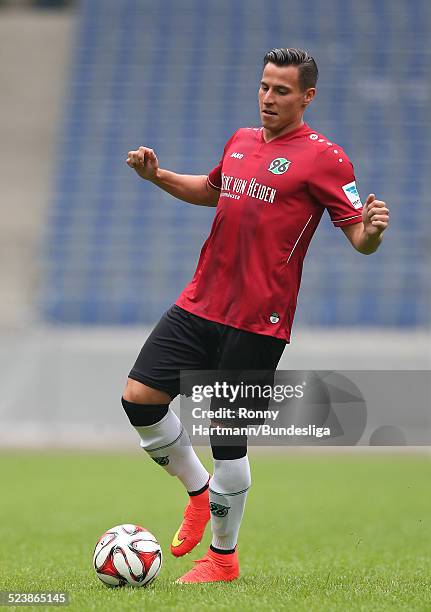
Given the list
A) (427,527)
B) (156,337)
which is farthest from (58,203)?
(156,337)

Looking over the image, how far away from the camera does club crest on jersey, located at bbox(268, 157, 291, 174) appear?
14.9 feet

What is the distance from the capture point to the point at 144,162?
4.90m

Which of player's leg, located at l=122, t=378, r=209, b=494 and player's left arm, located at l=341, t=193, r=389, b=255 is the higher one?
player's left arm, located at l=341, t=193, r=389, b=255

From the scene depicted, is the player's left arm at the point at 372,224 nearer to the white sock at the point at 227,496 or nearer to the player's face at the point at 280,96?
the player's face at the point at 280,96

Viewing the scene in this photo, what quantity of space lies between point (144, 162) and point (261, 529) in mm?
3281

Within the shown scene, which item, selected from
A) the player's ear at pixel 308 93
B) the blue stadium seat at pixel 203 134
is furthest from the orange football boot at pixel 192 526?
the blue stadium seat at pixel 203 134

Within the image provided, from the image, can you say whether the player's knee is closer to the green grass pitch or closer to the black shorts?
the black shorts

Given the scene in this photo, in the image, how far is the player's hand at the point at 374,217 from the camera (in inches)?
169

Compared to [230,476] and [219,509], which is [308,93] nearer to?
[230,476]

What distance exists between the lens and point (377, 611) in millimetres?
3867

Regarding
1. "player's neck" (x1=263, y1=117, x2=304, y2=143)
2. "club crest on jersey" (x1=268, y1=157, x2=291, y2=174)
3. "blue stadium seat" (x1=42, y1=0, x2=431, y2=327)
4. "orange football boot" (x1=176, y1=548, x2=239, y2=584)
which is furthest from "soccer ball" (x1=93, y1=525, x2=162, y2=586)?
"blue stadium seat" (x1=42, y1=0, x2=431, y2=327)

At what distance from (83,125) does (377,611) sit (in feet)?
56.0

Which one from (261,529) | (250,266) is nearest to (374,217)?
(250,266)

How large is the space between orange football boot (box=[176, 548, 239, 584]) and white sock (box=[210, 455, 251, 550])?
5 cm
